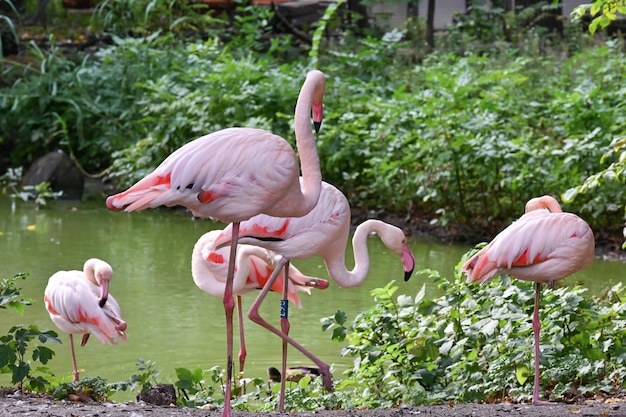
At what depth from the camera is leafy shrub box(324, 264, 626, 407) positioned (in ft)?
15.1

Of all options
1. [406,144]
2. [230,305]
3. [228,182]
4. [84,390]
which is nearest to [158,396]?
[84,390]

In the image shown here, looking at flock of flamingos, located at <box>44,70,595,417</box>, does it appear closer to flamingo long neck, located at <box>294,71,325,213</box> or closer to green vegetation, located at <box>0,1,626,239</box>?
flamingo long neck, located at <box>294,71,325,213</box>

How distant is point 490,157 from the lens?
9.17 metres

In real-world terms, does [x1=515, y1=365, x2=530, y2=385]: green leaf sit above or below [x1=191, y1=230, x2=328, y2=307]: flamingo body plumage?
below

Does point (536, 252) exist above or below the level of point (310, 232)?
below

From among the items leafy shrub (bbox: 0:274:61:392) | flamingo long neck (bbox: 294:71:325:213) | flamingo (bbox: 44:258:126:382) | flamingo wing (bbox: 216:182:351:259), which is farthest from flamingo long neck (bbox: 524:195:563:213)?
leafy shrub (bbox: 0:274:61:392)

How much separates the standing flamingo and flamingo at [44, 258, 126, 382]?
1.49m

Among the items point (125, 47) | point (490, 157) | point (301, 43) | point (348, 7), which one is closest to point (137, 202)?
point (490, 157)

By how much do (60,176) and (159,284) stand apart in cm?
459

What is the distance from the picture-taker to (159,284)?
25.2ft

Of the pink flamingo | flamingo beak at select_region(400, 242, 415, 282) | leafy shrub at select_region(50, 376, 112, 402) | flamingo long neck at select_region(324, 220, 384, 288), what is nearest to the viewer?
leafy shrub at select_region(50, 376, 112, 402)

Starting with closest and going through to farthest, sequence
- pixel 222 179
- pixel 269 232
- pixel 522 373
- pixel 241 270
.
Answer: pixel 222 179 < pixel 522 373 < pixel 269 232 < pixel 241 270

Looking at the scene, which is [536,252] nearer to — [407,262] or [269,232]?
[407,262]

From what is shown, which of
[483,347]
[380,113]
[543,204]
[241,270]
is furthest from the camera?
[380,113]
